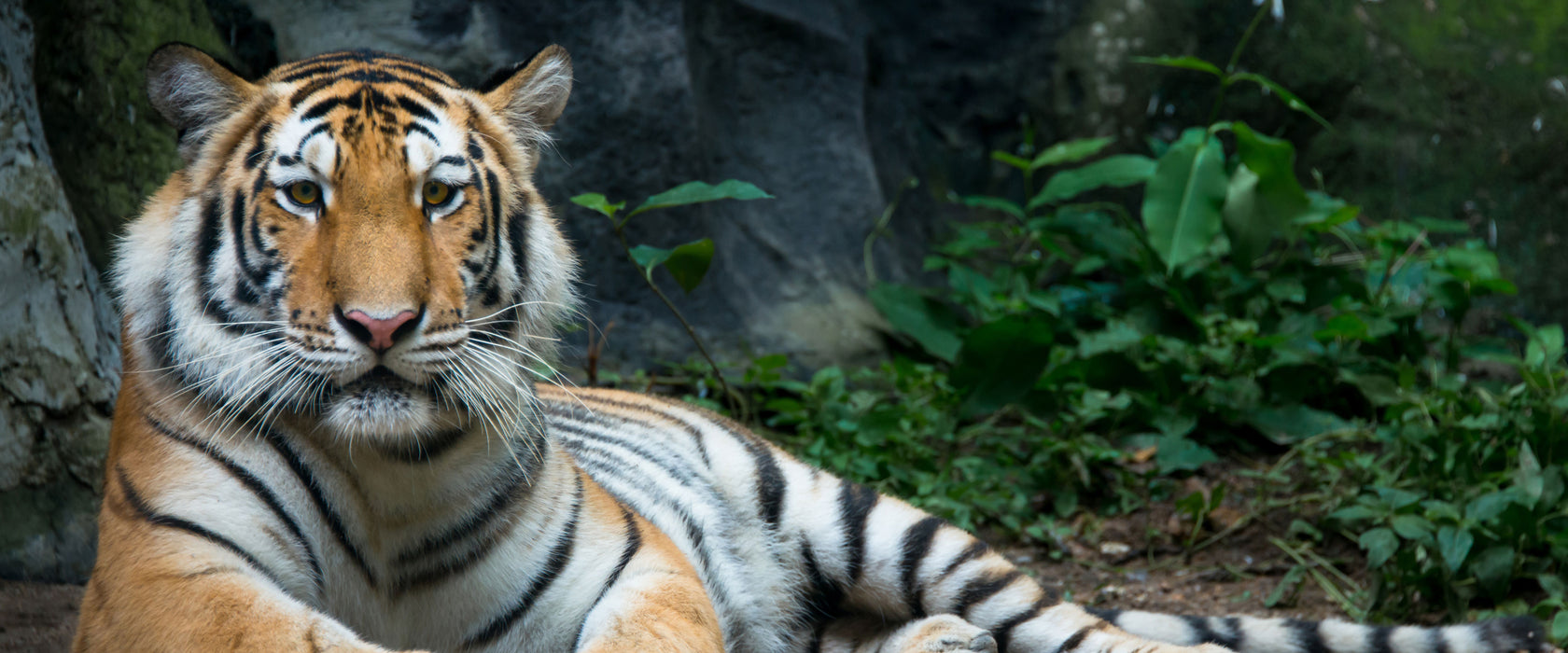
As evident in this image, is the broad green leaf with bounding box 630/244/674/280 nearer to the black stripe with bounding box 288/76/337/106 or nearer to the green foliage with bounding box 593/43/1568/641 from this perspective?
the green foliage with bounding box 593/43/1568/641

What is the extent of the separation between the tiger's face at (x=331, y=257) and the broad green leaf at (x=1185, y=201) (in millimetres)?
2834

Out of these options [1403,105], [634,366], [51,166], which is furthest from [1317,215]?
[51,166]

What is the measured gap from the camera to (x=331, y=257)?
1708mm

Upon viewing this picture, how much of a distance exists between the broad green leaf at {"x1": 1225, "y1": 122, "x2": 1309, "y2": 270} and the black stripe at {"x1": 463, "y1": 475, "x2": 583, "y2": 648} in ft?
10.4

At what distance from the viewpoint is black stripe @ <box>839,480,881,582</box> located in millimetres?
2660

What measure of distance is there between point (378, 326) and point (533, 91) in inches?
29.0

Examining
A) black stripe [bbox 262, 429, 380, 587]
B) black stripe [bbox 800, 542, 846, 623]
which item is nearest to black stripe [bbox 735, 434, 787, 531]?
black stripe [bbox 800, 542, 846, 623]

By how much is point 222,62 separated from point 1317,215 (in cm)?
389

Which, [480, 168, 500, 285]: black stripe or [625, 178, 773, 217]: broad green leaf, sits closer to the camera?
[480, 168, 500, 285]: black stripe

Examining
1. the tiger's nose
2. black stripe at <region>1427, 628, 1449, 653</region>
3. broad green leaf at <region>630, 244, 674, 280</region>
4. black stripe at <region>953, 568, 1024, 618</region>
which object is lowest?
black stripe at <region>1427, 628, 1449, 653</region>

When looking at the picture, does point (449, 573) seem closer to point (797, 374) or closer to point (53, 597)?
point (53, 597)

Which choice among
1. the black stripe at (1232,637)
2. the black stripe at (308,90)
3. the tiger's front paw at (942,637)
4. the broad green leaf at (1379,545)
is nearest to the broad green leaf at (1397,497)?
the broad green leaf at (1379,545)

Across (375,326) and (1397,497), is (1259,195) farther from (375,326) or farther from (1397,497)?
(375,326)

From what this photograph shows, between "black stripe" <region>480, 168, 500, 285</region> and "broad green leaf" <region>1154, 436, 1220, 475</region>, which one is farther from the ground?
"black stripe" <region>480, 168, 500, 285</region>
